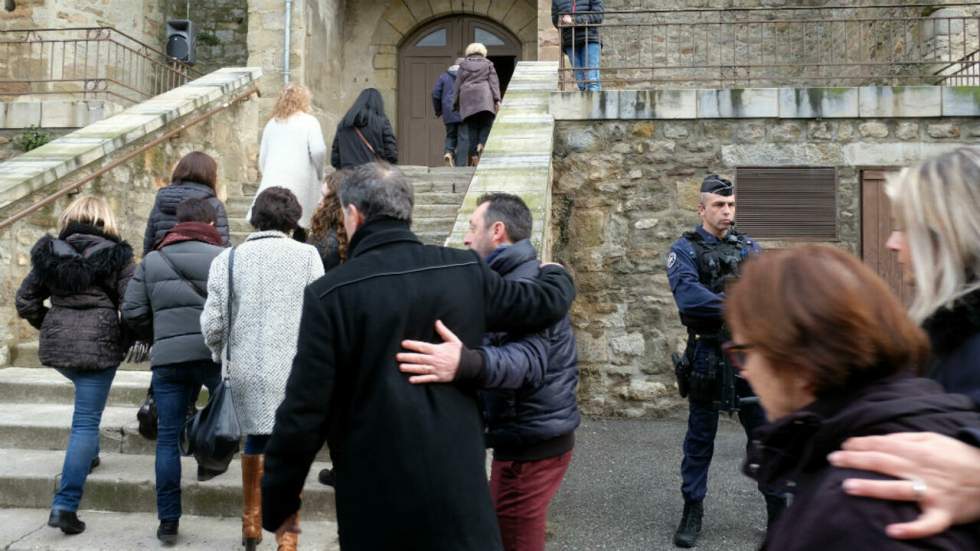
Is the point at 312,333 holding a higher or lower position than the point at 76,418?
higher

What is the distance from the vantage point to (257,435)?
11.5 ft

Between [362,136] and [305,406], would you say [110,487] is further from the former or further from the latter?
[362,136]

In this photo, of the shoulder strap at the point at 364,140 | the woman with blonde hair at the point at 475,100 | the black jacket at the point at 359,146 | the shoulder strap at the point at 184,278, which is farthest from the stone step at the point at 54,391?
the woman with blonde hair at the point at 475,100

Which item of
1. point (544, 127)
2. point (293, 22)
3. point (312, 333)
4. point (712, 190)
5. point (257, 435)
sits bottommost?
point (257, 435)

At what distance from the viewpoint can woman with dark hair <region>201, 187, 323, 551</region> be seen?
3471 millimetres

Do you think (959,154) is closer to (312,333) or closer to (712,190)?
(312,333)

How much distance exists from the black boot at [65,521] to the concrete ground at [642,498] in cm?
233

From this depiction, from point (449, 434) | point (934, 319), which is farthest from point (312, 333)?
point (934, 319)

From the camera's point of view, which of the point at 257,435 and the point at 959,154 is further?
the point at 257,435

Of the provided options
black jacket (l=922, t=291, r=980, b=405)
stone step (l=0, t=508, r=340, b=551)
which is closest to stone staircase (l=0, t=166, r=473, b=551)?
stone step (l=0, t=508, r=340, b=551)

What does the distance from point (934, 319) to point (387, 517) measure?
1.38 meters

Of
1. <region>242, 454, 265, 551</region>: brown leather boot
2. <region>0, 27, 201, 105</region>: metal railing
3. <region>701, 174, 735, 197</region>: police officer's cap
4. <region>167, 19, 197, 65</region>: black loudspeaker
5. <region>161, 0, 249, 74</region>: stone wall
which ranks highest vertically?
<region>161, 0, 249, 74</region>: stone wall

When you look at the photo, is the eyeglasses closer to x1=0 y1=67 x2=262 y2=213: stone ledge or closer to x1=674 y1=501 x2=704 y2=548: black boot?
x1=674 y1=501 x2=704 y2=548: black boot

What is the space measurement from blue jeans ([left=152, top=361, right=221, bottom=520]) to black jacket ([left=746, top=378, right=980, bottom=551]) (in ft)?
10.5
